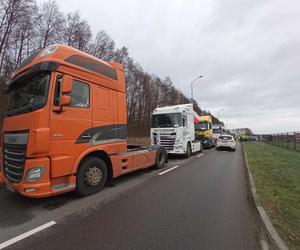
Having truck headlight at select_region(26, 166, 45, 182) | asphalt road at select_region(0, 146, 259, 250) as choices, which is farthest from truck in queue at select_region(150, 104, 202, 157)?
truck headlight at select_region(26, 166, 45, 182)

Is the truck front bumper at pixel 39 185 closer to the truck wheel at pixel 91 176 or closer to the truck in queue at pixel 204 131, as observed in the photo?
the truck wheel at pixel 91 176

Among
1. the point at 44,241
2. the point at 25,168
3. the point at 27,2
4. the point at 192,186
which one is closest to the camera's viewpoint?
the point at 44,241

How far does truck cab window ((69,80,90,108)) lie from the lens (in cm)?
552

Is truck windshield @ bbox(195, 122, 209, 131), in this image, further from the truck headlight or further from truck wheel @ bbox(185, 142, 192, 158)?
the truck headlight

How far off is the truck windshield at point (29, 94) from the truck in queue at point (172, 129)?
899cm

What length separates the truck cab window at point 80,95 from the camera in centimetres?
552

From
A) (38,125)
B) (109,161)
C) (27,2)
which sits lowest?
(109,161)

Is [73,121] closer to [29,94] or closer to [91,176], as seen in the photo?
[29,94]

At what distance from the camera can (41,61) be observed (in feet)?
17.0

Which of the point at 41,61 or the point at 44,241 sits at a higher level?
the point at 41,61

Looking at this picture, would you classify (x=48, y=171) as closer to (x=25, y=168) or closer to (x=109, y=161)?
(x=25, y=168)

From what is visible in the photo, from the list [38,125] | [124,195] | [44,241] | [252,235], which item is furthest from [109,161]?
[252,235]

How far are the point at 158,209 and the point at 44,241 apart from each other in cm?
239

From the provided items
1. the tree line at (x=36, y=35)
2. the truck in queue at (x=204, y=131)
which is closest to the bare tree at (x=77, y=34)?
the tree line at (x=36, y=35)
